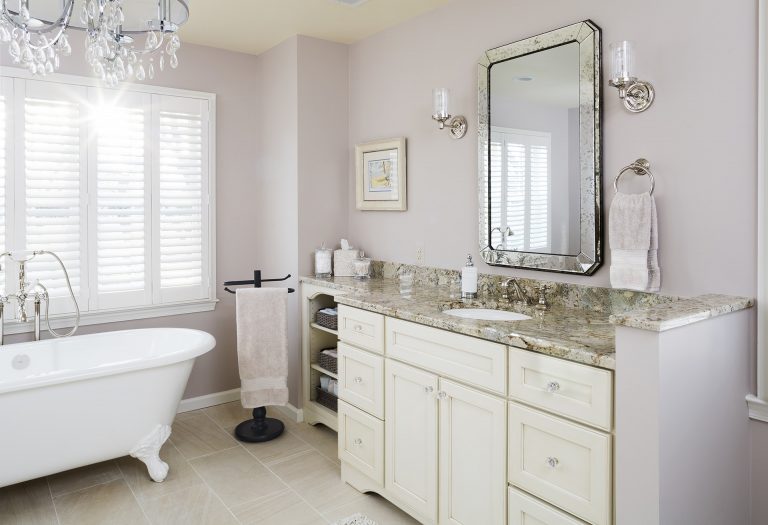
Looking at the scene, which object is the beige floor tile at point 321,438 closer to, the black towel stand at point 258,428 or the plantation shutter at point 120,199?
the black towel stand at point 258,428

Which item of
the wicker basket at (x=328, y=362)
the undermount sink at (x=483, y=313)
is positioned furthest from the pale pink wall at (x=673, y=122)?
the wicker basket at (x=328, y=362)

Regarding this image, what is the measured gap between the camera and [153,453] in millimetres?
2924

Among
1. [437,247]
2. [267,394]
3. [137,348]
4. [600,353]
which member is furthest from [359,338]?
[137,348]

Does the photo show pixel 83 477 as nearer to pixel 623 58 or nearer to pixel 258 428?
pixel 258 428

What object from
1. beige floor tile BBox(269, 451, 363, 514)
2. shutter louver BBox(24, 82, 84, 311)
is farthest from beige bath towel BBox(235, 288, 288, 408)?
shutter louver BBox(24, 82, 84, 311)

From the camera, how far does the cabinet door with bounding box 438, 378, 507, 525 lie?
2045 mm

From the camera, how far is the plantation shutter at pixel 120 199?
3557 millimetres

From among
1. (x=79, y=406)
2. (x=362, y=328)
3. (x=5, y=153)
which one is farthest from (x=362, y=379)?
(x=5, y=153)

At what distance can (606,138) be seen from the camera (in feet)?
7.82

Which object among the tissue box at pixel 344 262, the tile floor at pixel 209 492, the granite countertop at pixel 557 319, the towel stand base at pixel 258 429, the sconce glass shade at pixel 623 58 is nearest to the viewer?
the granite countertop at pixel 557 319

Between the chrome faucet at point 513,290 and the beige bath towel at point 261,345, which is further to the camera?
the beige bath towel at point 261,345

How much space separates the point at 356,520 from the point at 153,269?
218cm

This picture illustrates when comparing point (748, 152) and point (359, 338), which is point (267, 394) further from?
point (748, 152)

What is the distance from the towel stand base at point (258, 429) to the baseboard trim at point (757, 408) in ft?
8.29
